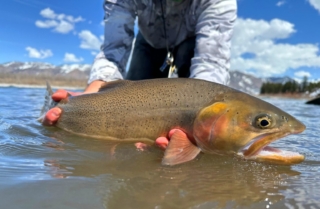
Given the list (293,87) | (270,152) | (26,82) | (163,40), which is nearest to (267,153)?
(270,152)

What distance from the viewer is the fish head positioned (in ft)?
6.88

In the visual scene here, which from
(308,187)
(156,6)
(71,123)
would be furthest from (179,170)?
(156,6)

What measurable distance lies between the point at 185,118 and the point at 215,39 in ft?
4.29

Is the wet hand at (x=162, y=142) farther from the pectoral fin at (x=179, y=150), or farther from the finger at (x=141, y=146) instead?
the pectoral fin at (x=179, y=150)

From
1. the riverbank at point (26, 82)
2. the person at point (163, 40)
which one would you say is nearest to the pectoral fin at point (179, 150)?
the person at point (163, 40)

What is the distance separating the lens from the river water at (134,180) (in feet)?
4.50

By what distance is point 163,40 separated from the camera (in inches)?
175

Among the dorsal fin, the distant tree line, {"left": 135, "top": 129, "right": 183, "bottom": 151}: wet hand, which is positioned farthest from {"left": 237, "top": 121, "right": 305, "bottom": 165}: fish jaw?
the distant tree line

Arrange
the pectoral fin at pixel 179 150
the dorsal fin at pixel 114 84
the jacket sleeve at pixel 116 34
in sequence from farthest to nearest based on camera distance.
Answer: the jacket sleeve at pixel 116 34 → the dorsal fin at pixel 114 84 → the pectoral fin at pixel 179 150

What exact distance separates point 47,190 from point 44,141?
131 centimetres

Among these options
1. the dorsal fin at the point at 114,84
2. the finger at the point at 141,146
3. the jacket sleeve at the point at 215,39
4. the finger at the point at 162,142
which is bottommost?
the finger at the point at 141,146

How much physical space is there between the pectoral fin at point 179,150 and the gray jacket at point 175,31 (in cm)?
103

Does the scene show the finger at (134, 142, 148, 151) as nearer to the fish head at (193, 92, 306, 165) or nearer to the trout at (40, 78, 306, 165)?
the trout at (40, 78, 306, 165)

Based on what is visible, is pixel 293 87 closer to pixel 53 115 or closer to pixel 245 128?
pixel 53 115
